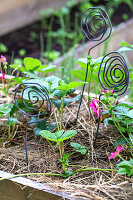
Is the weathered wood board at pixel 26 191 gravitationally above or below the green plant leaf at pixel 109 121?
below

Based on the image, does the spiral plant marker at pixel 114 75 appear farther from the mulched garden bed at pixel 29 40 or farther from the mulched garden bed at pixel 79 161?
the mulched garden bed at pixel 29 40

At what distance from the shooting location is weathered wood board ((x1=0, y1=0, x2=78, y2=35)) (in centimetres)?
302

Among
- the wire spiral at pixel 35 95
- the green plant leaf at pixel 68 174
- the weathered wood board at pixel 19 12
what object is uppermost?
the weathered wood board at pixel 19 12

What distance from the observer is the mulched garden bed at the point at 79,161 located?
2.91ft

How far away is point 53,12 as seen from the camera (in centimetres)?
345

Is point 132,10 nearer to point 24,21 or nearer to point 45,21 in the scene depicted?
point 45,21

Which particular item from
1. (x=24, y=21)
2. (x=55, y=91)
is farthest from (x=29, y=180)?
(x=24, y=21)

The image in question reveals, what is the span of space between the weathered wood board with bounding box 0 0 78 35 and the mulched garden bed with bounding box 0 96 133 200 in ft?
6.54

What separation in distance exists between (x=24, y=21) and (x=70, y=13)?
2.09 feet

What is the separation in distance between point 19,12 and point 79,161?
→ 8.12 ft

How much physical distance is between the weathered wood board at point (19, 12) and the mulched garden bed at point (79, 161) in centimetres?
199

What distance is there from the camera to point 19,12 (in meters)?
3.18

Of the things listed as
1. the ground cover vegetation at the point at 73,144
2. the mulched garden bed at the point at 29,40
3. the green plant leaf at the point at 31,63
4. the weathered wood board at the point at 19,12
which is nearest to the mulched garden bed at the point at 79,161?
the ground cover vegetation at the point at 73,144

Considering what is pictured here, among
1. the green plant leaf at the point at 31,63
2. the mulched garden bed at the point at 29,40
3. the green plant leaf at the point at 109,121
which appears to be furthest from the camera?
the mulched garden bed at the point at 29,40
